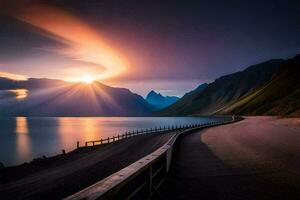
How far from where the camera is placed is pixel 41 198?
15727mm

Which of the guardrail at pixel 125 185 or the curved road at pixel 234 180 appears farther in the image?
the curved road at pixel 234 180

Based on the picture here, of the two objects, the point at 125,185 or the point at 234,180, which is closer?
the point at 125,185

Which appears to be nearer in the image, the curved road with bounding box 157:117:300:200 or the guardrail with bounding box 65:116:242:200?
the guardrail with bounding box 65:116:242:200

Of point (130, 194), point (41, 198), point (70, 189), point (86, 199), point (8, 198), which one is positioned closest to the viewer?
point (86, 199)

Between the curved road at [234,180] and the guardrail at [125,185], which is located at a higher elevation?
the guardrail at [125,185]

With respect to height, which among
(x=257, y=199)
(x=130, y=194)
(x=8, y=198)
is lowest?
(x=8, y=198)

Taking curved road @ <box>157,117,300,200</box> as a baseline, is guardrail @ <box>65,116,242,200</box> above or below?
above

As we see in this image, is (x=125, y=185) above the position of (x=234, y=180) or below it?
above

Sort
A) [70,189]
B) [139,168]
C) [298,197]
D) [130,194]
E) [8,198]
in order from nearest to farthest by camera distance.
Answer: [130,194] < [139,168] < [298,197] < [70,189] < [8,198]

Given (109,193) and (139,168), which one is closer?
(109,193)

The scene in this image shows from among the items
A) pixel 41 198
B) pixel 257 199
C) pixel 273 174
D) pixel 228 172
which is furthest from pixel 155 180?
pixel 41 198

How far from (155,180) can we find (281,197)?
3.43 metres

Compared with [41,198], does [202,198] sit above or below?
above

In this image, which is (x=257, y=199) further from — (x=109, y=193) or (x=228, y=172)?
(x=109, y=193)
